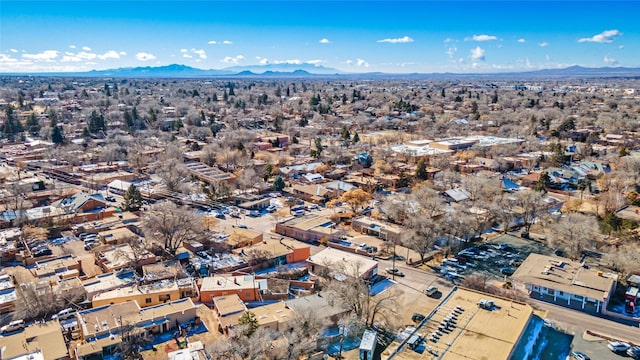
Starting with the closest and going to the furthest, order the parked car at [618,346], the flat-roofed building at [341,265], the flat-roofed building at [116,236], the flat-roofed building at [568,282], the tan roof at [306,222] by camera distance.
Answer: the parked car at [618,346], the flat-roofed building at [568,282], the flat-roofed building at [341,265], the flat-roofed building at [116,236], the tan roof at [306,222]

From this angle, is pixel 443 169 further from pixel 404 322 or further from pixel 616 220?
pixel 404 322

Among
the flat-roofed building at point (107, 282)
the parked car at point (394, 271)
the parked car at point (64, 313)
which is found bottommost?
the parked car at point (394, 271)

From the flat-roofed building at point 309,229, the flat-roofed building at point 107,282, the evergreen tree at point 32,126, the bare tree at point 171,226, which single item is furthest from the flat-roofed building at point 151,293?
the evergreen tree at point 32,126

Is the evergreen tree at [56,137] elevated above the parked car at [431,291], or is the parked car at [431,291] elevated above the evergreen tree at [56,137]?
the evergreen tree at [56,137]

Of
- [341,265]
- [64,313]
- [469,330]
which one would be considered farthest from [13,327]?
[469,330]

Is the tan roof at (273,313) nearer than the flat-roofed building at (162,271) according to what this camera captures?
Yes

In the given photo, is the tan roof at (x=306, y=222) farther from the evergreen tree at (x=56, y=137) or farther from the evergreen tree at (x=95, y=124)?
the evergreen tree at (x=95, y=124)
